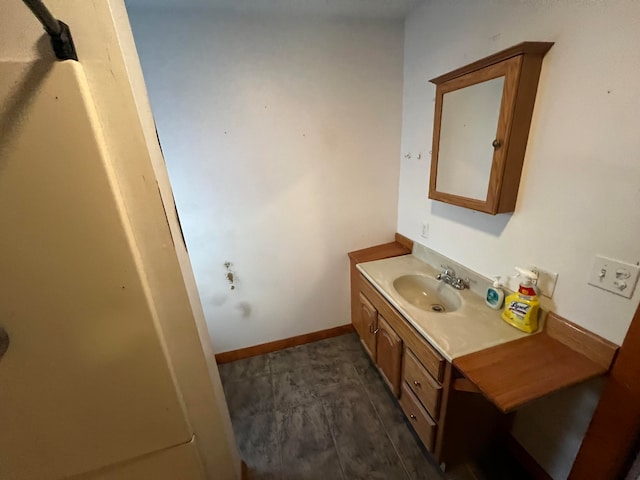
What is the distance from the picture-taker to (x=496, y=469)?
1.25 m

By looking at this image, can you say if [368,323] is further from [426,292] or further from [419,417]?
[419,417]

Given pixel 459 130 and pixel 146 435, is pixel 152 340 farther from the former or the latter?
pixel 459 130

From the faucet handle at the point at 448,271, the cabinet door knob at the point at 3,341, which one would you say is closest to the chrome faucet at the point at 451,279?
the faucet handle at the point at 448,271

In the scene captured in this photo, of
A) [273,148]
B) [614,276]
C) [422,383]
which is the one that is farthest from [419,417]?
[273,148]

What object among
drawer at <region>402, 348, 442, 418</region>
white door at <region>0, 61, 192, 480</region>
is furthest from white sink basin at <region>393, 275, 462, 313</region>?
white door at <region>0, 61, 192, 480</region>

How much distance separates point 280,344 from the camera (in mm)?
2080

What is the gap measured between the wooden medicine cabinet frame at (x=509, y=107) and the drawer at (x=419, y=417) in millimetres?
971

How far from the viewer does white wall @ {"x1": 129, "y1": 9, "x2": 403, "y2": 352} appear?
4.66ft

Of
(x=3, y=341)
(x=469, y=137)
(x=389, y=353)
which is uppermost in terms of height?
(x=469, y=137)

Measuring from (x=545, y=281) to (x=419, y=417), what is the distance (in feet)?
2.78

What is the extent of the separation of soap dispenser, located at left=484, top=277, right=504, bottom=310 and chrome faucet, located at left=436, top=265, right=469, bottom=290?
0.17 metres

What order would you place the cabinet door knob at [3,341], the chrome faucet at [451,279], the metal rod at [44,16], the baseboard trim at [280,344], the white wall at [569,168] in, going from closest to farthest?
the metal rod at [44,16] < the cabinet door knob at [3,341] < the white wall at [569,168] < the chrome faucet at [451,279] < the baseboard trim at [280,344]

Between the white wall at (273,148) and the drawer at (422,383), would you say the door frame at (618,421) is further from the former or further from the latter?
the white wall at (273,148)

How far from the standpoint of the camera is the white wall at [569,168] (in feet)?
2.49
